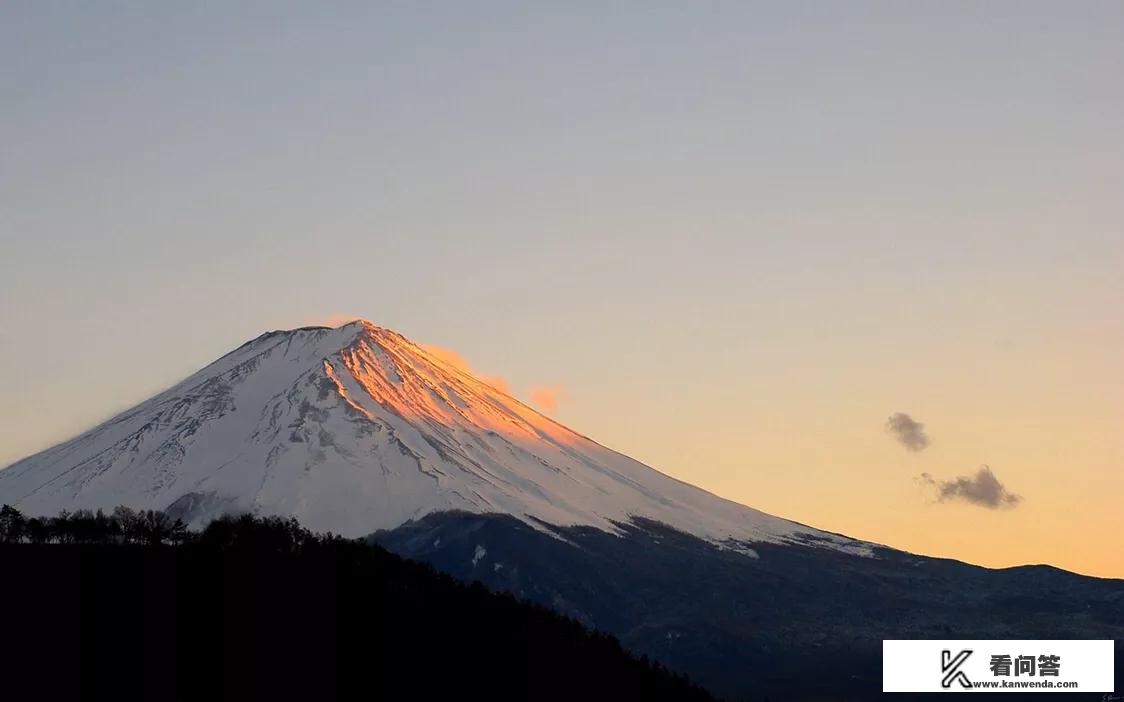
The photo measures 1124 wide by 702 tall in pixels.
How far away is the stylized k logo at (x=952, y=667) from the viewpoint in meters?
128

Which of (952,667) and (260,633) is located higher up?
(260,633)

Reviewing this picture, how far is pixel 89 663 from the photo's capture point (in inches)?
5950

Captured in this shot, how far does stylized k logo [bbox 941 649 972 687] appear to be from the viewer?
128 m

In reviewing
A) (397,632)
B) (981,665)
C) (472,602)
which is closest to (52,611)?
(397,632)

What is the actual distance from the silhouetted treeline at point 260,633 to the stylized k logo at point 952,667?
169ft

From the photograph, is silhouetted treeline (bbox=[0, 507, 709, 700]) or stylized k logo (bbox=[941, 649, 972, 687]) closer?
stylized k logo (bbox=[941, 649, 972, 687])

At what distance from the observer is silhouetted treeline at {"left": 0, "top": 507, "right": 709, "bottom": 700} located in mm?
153875

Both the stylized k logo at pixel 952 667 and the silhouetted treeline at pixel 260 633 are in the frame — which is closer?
the stylized k logo at pixel 952 667

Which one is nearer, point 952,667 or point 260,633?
point 952,667

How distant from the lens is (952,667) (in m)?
131

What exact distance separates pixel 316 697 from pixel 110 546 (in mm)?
35814

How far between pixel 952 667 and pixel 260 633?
214 feet

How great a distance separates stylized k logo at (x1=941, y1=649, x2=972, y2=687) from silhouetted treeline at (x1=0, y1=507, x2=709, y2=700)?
5137 cm

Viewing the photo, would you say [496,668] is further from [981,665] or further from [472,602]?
[981,665]
